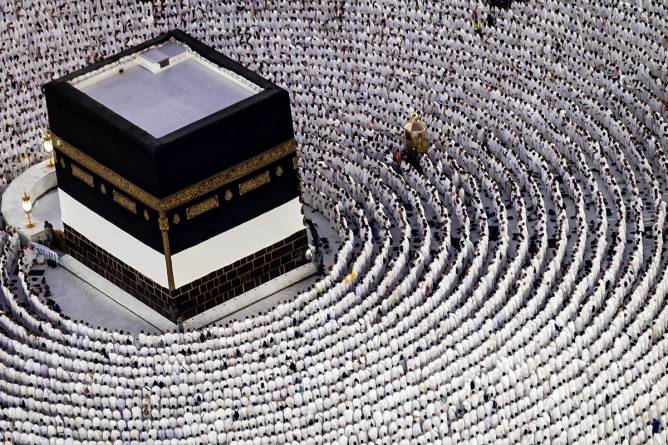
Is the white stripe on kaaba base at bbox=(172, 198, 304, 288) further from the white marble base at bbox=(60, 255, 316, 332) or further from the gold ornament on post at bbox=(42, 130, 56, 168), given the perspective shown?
the gold ornament on post at bbox=(42, 130, 56, 168)

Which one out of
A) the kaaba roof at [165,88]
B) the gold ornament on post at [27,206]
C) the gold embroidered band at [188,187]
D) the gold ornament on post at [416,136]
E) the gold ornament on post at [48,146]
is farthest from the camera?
the gold ornament on post at [48,146]

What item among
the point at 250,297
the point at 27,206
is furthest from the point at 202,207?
the point at 27,206

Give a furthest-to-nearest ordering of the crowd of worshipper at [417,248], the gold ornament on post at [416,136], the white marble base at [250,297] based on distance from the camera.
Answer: the gold ornament on post at [416,136], the white marble base at [250,297], the crowd of worshipper at [417,248]

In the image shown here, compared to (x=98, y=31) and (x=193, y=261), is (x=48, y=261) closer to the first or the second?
(x=193, y=261)

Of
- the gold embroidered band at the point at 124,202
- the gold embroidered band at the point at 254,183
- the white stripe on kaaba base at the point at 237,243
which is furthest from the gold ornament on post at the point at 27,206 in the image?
the gold embroidered band at the point at 254,183

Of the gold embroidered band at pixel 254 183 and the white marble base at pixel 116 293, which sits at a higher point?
the gold embroidered band at pixel 254 183

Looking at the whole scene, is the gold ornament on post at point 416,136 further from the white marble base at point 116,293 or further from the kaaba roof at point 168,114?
the white marble base at point 116,293

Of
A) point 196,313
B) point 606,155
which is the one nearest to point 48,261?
point 196,313
